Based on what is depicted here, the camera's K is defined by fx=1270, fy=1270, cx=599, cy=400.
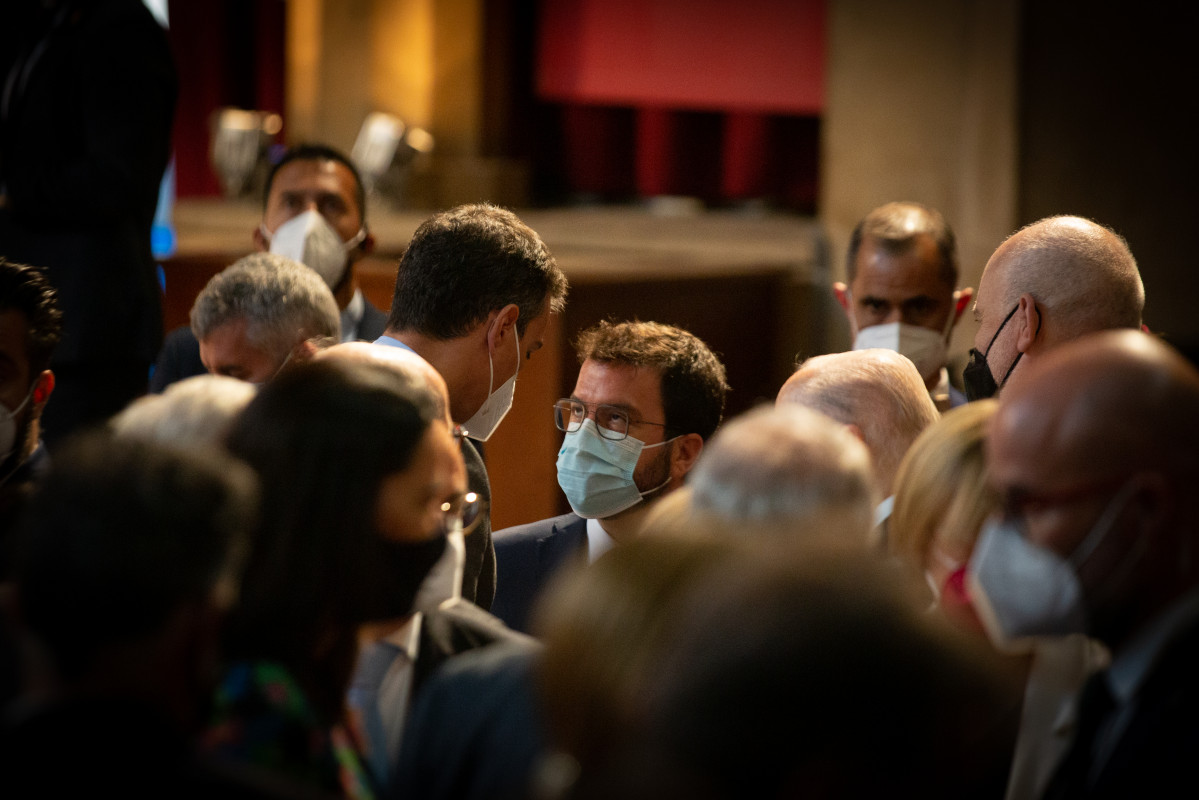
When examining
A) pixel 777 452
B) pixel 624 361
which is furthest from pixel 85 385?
pixel 777 452

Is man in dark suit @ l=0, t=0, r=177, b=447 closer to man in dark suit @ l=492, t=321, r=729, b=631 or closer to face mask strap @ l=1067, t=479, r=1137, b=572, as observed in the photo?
man in dark suit @ l=492, t=321, r=729, b=631

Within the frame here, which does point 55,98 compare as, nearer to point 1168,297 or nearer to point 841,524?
point 841,524

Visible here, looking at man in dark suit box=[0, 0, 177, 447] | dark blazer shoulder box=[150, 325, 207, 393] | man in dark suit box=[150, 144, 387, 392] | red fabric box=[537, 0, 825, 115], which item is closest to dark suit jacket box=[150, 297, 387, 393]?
dark blazer shoulder box=[150, 325, 207, 393]

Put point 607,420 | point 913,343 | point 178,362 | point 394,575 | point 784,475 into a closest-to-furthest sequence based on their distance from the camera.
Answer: point 784,475 < point 394,575 < point 607,420 < point 178,362 < point 913,343

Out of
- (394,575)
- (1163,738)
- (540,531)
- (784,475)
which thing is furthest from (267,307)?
(1163,738)

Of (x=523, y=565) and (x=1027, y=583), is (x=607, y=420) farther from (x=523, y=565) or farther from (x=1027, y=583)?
(x=1027, y=583)

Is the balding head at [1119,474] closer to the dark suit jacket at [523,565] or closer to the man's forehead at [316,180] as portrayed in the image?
the dark suit jacket at [523,565]

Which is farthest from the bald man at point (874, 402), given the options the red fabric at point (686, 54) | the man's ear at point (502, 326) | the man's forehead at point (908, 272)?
the red fabric at point (686, 54)

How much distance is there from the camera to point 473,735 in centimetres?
149

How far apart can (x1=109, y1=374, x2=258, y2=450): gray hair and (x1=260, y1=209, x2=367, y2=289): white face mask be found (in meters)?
2.01

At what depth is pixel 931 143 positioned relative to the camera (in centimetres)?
607

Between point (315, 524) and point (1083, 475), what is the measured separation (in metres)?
0.95

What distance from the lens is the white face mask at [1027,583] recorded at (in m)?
1.56

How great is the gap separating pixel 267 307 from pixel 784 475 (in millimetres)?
1648
